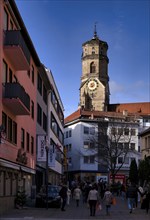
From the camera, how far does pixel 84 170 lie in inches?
4203

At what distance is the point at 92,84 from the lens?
136m

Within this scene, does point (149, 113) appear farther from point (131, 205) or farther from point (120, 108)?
point (131, 205)

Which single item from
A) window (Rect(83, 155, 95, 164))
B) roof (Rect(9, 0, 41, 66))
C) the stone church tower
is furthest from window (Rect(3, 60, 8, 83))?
→ the stone church tower

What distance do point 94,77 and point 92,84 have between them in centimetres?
202

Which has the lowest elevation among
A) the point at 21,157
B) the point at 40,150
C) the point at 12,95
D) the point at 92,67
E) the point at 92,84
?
the point at 21,157

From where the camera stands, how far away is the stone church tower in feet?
443

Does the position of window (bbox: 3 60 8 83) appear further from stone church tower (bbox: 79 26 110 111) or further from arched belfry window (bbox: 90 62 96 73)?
arched belfry window (bbox: 90 62 96 73)

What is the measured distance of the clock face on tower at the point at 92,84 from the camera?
13488 cm

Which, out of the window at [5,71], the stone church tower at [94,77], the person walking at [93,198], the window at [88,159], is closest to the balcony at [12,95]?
the window at [5,71]

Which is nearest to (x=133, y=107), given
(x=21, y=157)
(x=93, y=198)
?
(x=21, y=157)

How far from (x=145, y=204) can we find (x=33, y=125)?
1295 centimetres

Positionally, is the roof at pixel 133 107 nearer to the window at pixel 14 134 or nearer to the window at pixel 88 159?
the window at pixel 88 159

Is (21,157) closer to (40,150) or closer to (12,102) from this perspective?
(12,102)

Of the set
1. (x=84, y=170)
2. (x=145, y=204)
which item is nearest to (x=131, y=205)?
(x=145, y=204)
